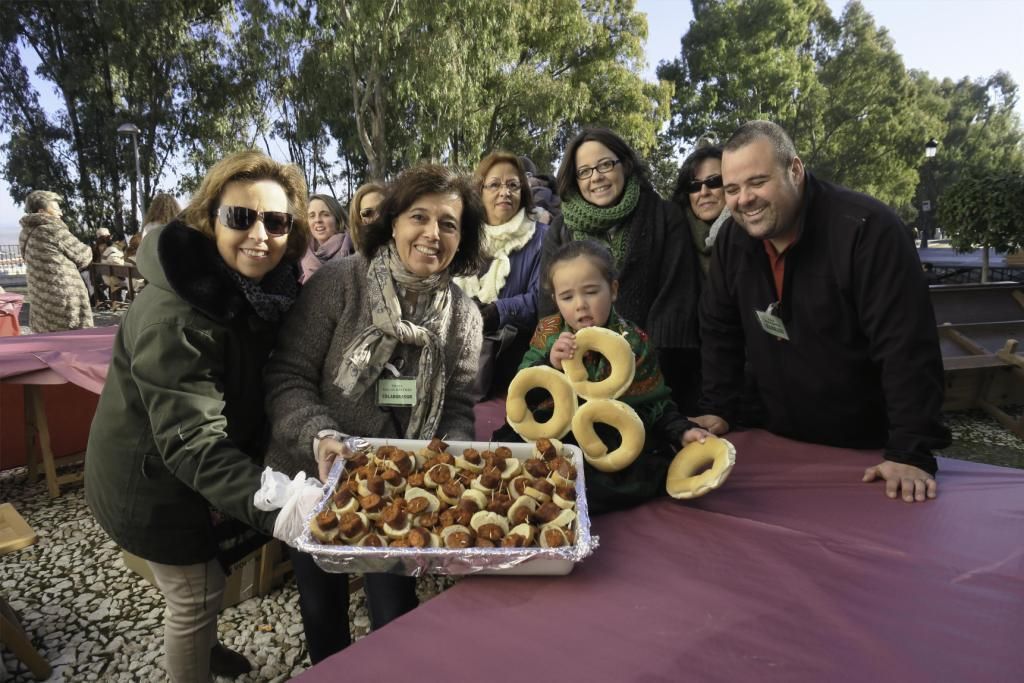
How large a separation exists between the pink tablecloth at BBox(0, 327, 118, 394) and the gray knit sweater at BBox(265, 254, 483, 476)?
2.24 metres

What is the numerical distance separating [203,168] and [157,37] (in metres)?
4.68

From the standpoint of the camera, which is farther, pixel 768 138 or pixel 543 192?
pixel 543 192

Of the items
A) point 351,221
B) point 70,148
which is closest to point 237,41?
point 70,148

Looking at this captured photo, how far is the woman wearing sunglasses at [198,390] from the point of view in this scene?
1522mm

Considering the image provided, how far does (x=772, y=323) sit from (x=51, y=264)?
25.1ft

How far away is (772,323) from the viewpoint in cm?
220

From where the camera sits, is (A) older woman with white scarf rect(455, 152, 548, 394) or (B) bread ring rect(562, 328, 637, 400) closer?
(B) bread ring rect(562, 328, 637, 400)

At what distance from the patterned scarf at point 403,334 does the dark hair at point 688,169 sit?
1.66m

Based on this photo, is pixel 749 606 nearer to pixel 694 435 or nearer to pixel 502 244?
pixel 694 435

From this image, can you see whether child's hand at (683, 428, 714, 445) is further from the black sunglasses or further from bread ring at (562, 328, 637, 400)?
the black sunglasses

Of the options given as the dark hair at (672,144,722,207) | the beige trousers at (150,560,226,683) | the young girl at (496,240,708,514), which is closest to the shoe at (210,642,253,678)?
the beige trousers at (150,560,226,683)

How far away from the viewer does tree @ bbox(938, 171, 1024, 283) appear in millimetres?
9625

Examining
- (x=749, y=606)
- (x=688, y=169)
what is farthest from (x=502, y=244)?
(x=749, y=606)

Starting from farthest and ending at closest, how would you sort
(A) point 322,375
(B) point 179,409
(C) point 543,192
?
1. (C) point 543,192
2. (A) point 322,375
3. (B) point 179,409
